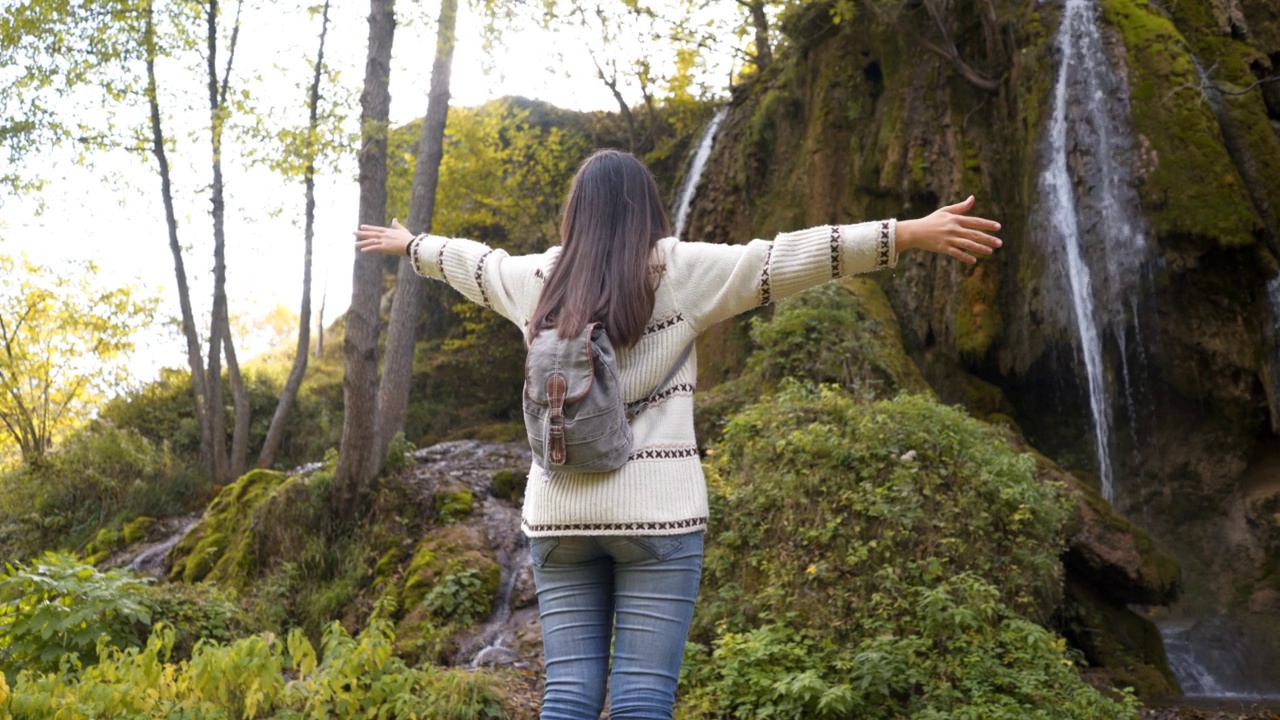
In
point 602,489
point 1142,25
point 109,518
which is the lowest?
point 109,518

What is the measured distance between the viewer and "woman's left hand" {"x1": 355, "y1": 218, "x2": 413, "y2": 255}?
2.94m

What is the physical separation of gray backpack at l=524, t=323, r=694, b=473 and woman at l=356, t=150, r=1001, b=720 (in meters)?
0.04

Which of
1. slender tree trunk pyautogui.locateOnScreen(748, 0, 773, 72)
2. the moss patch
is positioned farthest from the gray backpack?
slender tree trunk pyautogui.locateOnScreen(748, 0, 773, 72)

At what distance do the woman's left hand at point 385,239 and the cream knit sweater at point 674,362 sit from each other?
646 mm

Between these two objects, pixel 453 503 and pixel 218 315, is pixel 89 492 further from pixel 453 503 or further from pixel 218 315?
pixel 453 503

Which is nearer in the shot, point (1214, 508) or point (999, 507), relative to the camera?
point (999, 507)

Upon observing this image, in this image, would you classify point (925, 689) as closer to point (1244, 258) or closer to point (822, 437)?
point (822, 437)

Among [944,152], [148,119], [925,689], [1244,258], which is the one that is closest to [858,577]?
[925,689]

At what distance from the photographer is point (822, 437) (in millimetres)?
6414

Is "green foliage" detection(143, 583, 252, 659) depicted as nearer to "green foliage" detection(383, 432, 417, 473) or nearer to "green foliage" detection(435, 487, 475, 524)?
"green foliage" detection(435, 487, 475, 524)

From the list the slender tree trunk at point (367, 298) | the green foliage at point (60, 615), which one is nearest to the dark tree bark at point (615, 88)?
the slender tree trunk at point (367, 298)

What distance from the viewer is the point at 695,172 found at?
14281 mm

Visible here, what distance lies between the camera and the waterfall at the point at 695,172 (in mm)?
13781

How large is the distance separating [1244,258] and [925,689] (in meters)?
6.43
